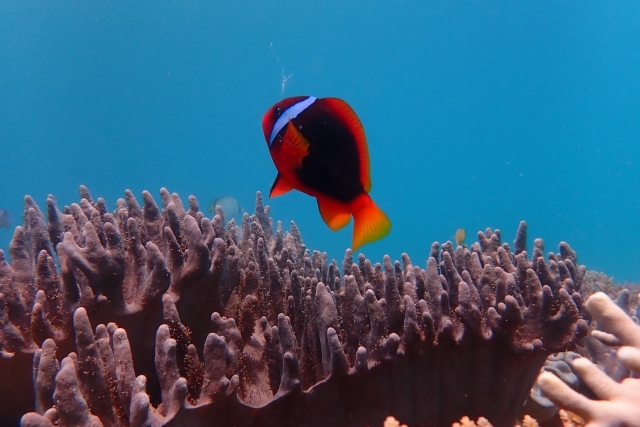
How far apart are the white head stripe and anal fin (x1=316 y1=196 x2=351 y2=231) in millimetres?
A: 432

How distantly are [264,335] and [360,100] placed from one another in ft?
413

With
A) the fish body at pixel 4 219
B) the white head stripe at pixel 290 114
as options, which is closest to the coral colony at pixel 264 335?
the white head stripe at pixel 290 114

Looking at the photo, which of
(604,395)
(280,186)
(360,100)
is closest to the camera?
(604,395)

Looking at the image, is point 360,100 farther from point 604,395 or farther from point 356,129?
point 604,395

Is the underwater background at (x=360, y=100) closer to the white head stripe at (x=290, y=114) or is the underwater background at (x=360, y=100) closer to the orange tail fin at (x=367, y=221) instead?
the orange tail fin at (x=367, y=221)

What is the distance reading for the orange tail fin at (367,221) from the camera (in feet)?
7.29

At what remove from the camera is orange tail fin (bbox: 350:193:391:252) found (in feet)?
7.29

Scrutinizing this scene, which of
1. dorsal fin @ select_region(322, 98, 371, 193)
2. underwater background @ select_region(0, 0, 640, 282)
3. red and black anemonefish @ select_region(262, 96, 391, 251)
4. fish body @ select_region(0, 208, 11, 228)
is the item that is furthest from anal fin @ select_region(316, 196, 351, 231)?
underwater background @ select_region(0, 0, 640, 282)

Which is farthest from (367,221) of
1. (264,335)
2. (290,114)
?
(264,335)

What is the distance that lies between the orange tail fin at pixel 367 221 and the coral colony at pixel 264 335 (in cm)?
52

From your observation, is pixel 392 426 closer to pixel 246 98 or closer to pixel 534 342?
pixel 534 342

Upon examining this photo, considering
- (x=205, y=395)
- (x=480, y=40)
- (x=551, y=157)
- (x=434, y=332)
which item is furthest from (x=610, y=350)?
(x=551, y=157)

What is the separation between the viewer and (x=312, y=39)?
10925 cm

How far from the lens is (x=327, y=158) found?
2176 millimetres
